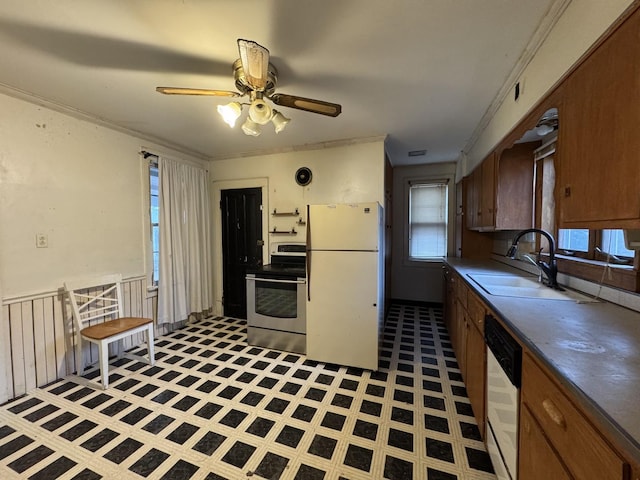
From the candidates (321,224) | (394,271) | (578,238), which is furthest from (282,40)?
(394,271)

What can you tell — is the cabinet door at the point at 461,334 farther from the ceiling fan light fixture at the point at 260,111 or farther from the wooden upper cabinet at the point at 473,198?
the ceiling fan light fixture at the point at 260,111

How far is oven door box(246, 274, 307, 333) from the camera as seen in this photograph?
279 centimetres

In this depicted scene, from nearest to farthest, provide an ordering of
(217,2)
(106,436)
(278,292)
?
(217,2)
(106,436)
(278,292)

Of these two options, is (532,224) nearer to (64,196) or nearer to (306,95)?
(306,95)

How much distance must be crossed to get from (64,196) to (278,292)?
86.4 inches

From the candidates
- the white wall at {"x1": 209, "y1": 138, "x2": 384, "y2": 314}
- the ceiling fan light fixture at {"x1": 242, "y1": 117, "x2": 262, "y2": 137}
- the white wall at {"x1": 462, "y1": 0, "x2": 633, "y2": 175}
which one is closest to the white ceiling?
the white wall at {"x1": 462, "y1": 0, "x2": 633, "y2": 175}

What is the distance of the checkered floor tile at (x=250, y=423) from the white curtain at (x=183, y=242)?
0.86 metres

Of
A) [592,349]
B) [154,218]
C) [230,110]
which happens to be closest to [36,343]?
[154,218]

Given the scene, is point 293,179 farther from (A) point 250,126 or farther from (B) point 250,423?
(B) point 250,423

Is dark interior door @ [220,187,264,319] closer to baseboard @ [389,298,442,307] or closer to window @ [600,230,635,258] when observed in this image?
baseboard @ [389,298,442,307]

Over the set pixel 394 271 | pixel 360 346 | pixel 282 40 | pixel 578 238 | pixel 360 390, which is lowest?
pixel 360 390

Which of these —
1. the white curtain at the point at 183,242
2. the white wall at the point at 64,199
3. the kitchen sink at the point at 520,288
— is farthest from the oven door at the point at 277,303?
the kitchen sink at the point at 520,288

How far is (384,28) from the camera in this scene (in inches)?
56.9

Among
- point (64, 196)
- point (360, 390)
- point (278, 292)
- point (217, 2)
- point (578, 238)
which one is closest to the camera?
point (217, 2)
